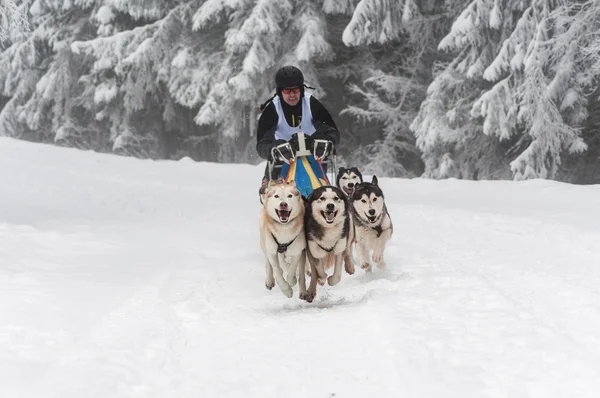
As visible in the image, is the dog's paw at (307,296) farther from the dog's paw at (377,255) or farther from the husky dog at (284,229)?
the dog's paw at (377,255)

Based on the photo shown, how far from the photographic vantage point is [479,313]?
4523 millimetres

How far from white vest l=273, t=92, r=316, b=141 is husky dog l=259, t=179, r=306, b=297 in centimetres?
129

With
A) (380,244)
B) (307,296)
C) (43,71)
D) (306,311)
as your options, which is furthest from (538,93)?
(43,71)

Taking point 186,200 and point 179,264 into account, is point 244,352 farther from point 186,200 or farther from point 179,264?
point 186,200

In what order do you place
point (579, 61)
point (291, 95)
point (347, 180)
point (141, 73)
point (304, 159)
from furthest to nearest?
1. point (141, 73)
2. point (579, 61)
3. point (347, 180)
4. point (291, 95)
5. point (304, 159)

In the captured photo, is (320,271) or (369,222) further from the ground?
(369,222)

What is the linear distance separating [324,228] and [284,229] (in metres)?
0.33

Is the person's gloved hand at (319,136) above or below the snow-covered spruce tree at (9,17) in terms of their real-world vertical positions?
below

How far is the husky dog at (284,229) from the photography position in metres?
5.11

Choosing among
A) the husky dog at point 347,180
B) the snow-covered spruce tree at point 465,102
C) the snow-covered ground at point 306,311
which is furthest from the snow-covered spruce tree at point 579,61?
the husky dog at point 347,180

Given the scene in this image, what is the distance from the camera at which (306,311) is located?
5062mm

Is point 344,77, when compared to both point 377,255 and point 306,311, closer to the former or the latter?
point 377,255

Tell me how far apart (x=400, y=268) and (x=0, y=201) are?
8.05m

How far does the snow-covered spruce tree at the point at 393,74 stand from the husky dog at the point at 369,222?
9534 mm
